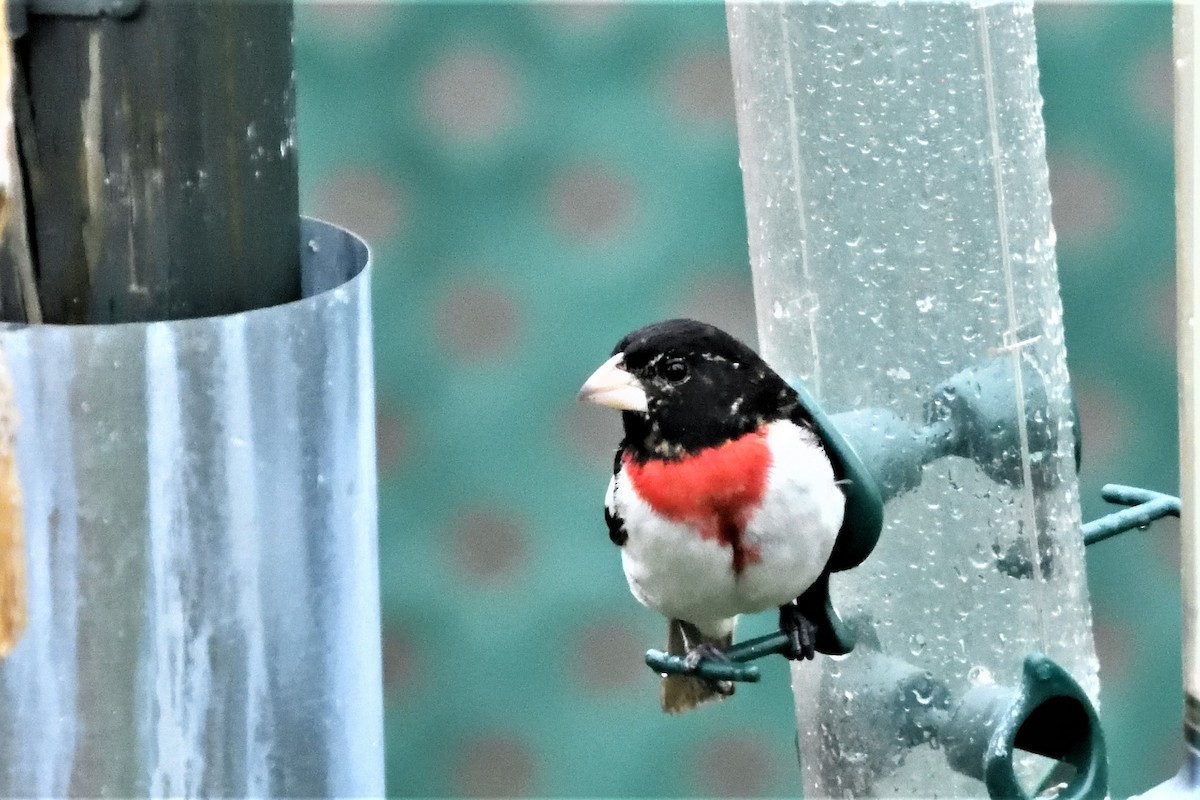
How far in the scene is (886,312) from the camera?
197cm

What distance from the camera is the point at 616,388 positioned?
181 cm

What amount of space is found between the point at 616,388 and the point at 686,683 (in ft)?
1.57

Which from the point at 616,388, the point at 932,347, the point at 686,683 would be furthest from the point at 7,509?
the point at 686,683

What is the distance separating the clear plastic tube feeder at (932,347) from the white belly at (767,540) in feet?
0.35

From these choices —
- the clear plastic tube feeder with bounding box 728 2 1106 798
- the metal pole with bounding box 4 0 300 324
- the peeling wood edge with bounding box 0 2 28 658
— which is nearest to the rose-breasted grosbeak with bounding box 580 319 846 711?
the clear plastic tube feeder with bounding box 728 2 1106 798

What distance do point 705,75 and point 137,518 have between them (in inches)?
67.5

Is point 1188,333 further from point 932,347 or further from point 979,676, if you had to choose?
point 979,676

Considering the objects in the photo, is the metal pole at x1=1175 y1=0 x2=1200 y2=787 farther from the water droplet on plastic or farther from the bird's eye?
the bird's eye

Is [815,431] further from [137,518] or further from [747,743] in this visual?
[747,743]

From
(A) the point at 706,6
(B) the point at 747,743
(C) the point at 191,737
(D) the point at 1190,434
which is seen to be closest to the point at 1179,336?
(D) the point at 1190,434

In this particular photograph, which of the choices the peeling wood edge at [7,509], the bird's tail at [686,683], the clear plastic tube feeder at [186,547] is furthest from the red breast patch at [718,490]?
the peeling wood edge at [7,509]

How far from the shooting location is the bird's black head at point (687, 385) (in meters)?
1.82

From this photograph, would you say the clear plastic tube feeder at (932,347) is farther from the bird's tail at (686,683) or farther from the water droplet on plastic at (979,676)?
the bird's tail at (686,683)

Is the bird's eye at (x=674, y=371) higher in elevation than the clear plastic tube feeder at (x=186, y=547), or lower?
lower
